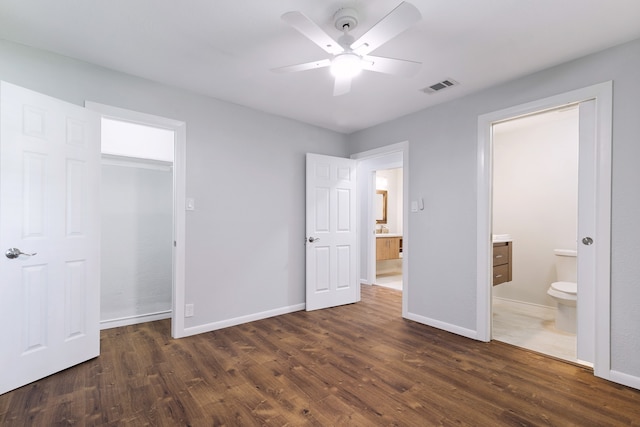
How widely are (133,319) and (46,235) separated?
61.7 inches

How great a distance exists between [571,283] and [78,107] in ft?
16.7

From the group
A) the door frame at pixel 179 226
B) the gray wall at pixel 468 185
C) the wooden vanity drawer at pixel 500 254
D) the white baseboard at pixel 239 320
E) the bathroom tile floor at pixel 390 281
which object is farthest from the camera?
the bathroom tile floor at pixel 390 281

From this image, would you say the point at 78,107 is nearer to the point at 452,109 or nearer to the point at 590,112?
the point at 452,109

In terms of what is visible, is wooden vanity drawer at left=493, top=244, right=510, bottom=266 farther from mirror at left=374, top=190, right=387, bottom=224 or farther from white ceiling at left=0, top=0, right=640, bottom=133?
mirror at left=374, top=190, right=387, bottom=224

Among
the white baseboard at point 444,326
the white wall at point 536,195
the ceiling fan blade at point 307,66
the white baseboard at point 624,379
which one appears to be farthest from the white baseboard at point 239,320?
the white wall at point 536,195

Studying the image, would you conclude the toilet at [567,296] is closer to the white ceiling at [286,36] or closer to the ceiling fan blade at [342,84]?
the white ceiling at [286,36]

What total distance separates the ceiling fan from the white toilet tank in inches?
124

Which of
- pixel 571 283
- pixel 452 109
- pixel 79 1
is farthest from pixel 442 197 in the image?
pixel 79 1

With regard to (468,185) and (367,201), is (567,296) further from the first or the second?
(367,201)

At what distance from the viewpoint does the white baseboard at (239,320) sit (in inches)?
122

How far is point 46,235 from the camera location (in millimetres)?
2229

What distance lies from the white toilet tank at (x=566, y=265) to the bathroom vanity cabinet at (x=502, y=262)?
516 mm

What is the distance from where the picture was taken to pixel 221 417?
1.79 m

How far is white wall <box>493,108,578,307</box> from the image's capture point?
3812mm
